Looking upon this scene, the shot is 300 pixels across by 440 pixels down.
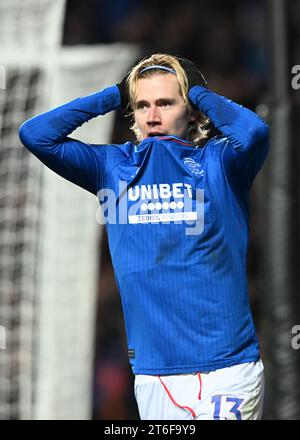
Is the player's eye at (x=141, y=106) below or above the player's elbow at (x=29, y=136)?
above

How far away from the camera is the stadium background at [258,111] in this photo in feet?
18.1

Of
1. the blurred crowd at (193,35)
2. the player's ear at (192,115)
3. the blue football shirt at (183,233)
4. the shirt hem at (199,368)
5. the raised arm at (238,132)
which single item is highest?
the blurred crowd at (193,35)

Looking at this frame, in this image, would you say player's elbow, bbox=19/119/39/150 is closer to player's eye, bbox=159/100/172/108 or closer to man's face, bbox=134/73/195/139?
man's face, bbox=134/73/195/139

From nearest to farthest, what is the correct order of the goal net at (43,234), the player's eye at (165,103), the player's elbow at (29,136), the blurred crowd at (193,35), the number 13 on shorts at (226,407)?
the number 13 on shorts at (226,407) → the player's eye at (165,103) → the player's elbow at (29,136) → the goal net at (43,234) → the blurred crowd at (193,35)

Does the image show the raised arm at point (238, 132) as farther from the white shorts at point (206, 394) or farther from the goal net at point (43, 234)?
the goal net at point (43, 234)

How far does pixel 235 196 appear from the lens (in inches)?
134

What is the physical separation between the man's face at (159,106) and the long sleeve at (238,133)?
0.25 feet

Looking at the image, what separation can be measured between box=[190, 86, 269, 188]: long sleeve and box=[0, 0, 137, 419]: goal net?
2571mm

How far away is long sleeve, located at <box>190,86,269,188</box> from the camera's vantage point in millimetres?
3324

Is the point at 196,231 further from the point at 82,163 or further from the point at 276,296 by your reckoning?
the point at 276,296

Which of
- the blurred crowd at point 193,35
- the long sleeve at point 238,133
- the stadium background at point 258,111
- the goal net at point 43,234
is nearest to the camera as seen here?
the long sleeve at point 238,133

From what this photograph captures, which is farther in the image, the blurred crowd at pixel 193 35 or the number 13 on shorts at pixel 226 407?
the blurred crowd at pixel 193 35

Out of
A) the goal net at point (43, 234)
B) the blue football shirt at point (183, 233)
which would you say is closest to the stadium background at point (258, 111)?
the goal net at point (43, 234)

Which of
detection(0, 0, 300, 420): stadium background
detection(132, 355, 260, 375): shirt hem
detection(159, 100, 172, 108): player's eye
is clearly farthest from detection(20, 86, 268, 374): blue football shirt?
detection(0, 0, 300, 420): stadium background
